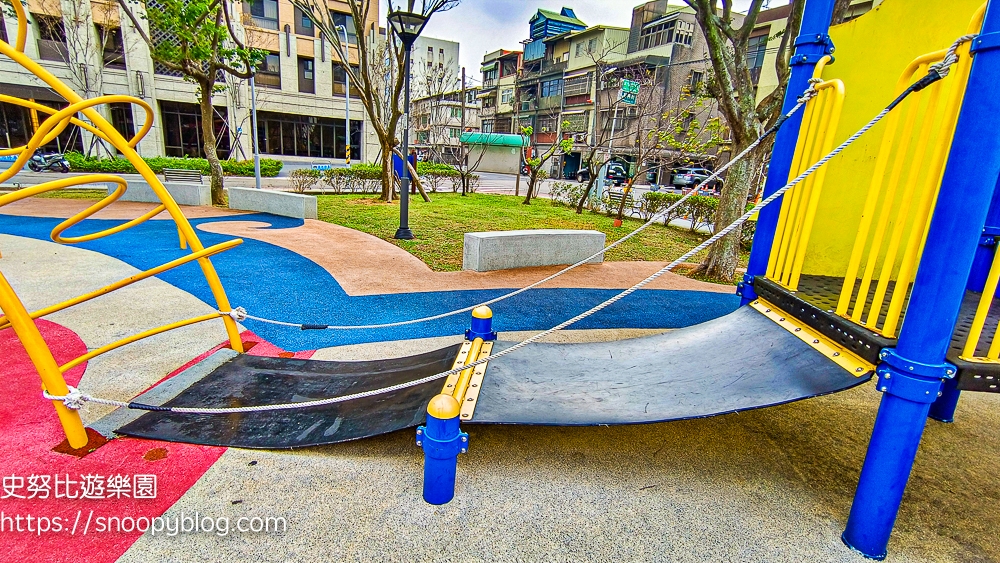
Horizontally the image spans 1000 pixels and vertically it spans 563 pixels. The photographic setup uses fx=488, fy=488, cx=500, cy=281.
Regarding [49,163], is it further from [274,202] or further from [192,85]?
[274,202]

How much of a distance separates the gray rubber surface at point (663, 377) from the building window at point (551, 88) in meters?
50.6

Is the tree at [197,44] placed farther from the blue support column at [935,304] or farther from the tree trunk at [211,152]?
the blue support column at [935,304]

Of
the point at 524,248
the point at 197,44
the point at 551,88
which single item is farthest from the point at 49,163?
the point at 551,88

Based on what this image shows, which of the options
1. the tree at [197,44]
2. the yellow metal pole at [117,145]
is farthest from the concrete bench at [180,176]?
the yellow metal pole at [117,145]

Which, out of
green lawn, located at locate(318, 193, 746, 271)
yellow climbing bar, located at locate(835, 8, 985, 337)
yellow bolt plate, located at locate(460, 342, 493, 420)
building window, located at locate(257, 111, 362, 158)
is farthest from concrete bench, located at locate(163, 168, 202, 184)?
building window, located at locate(257, 111, 362, 158)

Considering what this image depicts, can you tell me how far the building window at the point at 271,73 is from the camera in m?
30.6

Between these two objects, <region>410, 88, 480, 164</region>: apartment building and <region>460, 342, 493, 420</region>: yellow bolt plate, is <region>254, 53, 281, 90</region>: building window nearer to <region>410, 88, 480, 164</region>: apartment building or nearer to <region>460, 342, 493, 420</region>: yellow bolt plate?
<region>410, 88, 480, 164</region>: apartment building

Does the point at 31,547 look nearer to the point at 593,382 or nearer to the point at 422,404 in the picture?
the point at 422,404

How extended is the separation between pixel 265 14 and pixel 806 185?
35.7m

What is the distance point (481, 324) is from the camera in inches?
139

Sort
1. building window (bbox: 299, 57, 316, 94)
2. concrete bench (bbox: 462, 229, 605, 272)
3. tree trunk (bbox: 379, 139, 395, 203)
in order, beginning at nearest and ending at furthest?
concrete bench (bbox: 462, 229, 605, 272) → tree trunk (bbox: 379, 139, 395, 203) → building window (bbox: 299, 57, 316, 94)

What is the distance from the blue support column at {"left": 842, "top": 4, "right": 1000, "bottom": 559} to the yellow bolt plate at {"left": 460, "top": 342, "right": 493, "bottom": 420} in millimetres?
1828

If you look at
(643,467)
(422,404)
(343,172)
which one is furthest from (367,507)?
(343,172)

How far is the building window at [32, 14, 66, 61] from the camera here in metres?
23.1
